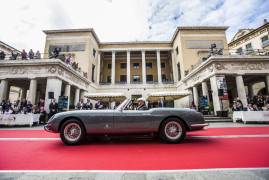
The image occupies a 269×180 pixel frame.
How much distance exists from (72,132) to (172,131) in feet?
9.47

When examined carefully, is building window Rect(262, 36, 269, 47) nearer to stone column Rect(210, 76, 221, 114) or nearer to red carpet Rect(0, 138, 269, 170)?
stone column Rect(210, 76, 221, 114)

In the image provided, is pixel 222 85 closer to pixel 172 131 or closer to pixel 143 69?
pixel 172 131

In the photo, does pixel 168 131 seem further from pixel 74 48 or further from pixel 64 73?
pixel 74 48

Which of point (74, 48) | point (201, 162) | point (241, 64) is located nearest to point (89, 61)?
point (74, 48)

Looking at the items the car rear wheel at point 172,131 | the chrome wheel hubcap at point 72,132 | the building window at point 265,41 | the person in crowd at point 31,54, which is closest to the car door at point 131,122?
the car rear wheel at point 172,131

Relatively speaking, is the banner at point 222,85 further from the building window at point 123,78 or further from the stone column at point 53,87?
the building window at point 123,78

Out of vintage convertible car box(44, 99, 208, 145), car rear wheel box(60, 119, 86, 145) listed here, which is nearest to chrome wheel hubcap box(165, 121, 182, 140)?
vintage convertible car box(44, 99, 208, 145)

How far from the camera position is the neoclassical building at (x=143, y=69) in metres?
12.5

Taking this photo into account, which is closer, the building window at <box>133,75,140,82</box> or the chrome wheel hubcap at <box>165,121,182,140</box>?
the chrome wheel hubcap at <box>165,121,182,140</box>

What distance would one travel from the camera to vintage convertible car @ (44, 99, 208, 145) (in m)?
3.51

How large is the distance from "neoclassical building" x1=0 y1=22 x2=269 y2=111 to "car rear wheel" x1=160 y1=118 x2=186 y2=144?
34.9 ft

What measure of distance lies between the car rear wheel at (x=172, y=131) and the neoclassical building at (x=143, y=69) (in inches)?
419

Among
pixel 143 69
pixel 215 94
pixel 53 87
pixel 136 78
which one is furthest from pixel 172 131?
pixel 136 78

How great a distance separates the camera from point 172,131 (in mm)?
3680
